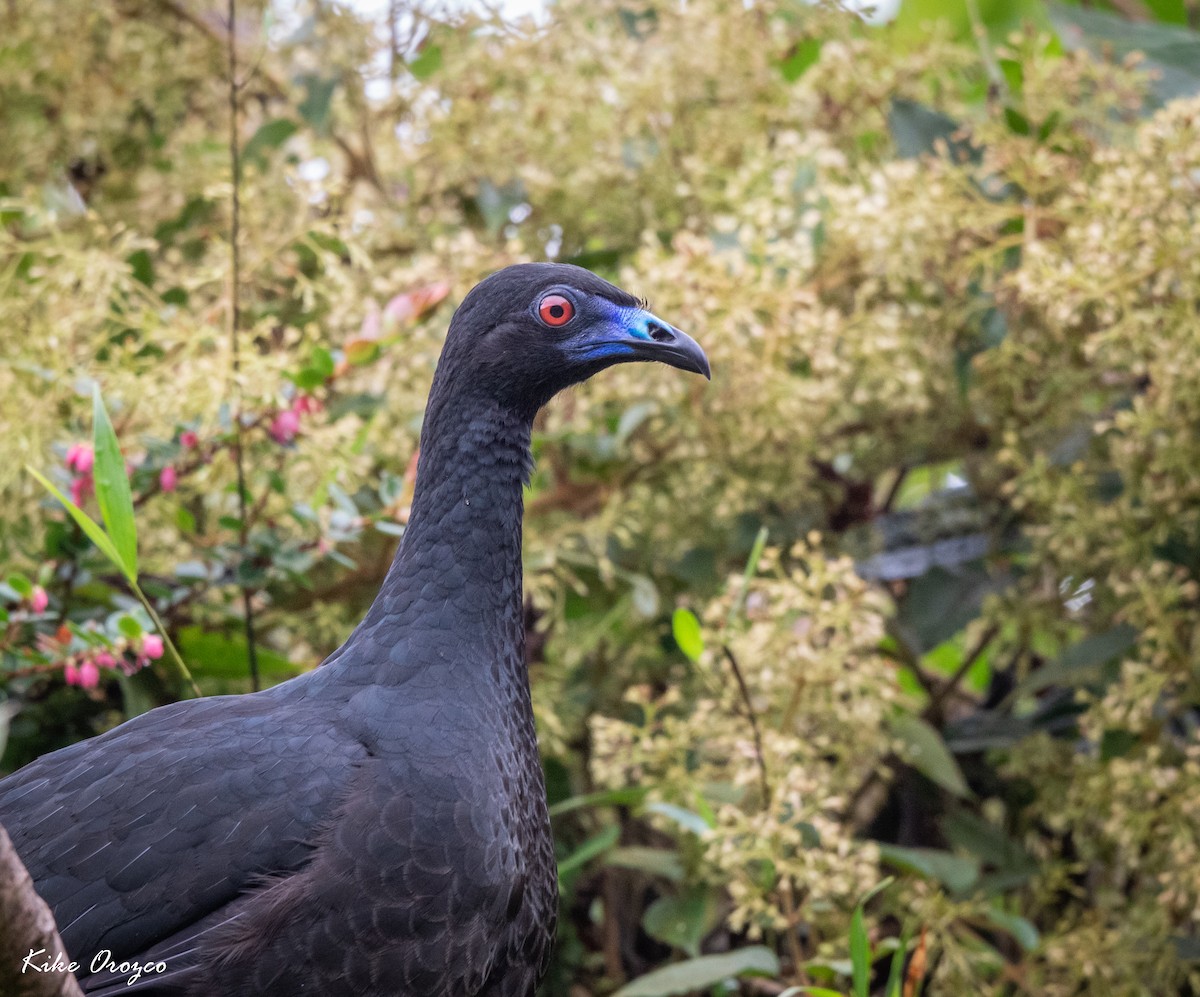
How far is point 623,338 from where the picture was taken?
7.05 ft

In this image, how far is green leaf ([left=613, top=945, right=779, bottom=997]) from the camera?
237 centimetres

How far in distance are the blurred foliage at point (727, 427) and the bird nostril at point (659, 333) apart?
1.59 feet

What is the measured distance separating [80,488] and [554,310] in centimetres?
93

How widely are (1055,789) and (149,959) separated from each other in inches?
77.5

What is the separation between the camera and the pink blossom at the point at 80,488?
240 centimetres

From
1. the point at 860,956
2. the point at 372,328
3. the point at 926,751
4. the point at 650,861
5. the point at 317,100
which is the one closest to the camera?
the point at 860,956

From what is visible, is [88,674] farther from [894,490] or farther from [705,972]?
[894,490]

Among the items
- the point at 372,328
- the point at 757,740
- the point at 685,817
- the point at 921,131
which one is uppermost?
the point at 921,131

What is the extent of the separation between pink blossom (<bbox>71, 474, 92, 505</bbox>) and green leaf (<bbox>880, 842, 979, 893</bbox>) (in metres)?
1.64

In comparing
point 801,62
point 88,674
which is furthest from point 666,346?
point 801,62

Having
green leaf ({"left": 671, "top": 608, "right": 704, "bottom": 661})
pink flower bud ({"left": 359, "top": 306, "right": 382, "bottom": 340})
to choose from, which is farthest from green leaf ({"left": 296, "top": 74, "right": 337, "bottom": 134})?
green leaf ({"left": 671, "top": 608, "right": 704, "bottom": 661})

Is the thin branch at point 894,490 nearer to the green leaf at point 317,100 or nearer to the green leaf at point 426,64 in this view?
the green leaf at point 426,64

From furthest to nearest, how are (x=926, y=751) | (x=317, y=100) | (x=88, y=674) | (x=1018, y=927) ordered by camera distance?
1. (x=317, y=100)
2. (x=926, y=751)
3. (x=1018, y=927)
4. (x=88, y=674)

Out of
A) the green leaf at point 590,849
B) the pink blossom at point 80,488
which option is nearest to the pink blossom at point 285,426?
the pink blossom at point 80,488
